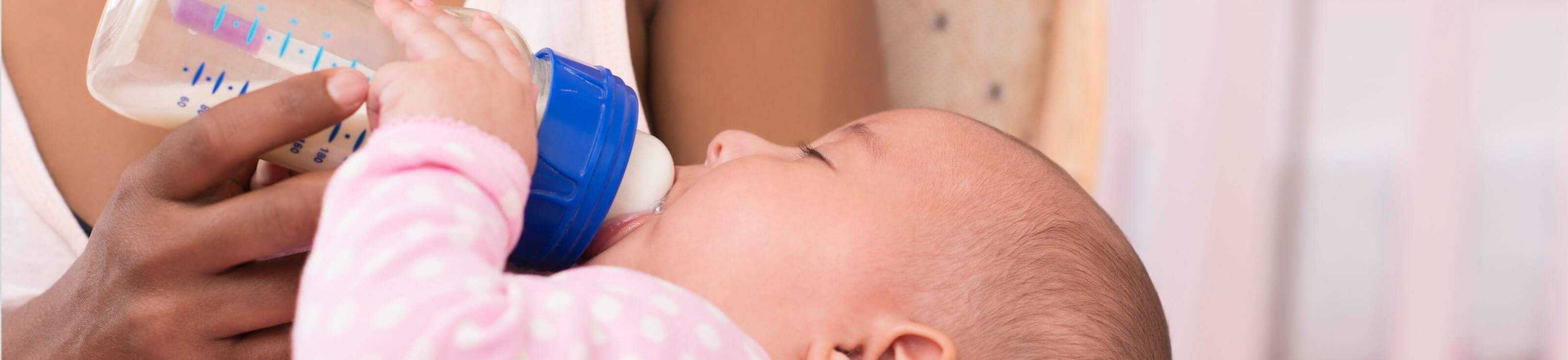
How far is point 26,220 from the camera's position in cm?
101

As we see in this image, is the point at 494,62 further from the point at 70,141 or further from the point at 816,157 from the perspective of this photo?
the point at 70,141

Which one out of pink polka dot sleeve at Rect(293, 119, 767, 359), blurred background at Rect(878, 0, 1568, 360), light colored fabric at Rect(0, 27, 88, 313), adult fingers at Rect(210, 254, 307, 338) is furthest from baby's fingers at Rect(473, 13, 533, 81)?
blurred background at Rect(878, 0, 1568, 360)

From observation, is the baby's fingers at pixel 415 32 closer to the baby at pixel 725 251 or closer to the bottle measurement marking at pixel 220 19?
the baby at pixel 725 251

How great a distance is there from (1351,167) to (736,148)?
152 centimetres

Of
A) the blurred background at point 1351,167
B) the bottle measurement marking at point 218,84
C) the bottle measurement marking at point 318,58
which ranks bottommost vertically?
the blurred background at point 1351,167

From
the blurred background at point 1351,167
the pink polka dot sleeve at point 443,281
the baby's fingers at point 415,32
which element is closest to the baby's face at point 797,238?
the pink polka dot sleeve at point 443,281

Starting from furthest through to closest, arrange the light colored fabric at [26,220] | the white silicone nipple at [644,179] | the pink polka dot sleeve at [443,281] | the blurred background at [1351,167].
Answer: the blurred background at [1351,167] < the light colored fabric at [26,220] < the white silicone nipple at [644,179] < the pink polka dot sleeve at [443,281]

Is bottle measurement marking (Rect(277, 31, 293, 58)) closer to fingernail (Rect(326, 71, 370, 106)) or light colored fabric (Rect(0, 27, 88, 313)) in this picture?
fingernail (Rect(326, 71, 370, 106))

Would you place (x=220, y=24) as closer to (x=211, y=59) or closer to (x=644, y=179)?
(x=211, y=59)

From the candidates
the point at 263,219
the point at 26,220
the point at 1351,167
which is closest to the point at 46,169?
the point at 26,220

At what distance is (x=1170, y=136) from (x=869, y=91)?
720 millimetres

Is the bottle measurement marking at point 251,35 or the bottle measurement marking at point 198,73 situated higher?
the bottle measurement marking at point 251,35

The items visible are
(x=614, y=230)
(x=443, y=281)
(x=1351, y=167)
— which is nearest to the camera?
(x=443, y=281)

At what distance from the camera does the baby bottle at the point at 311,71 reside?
657mm
